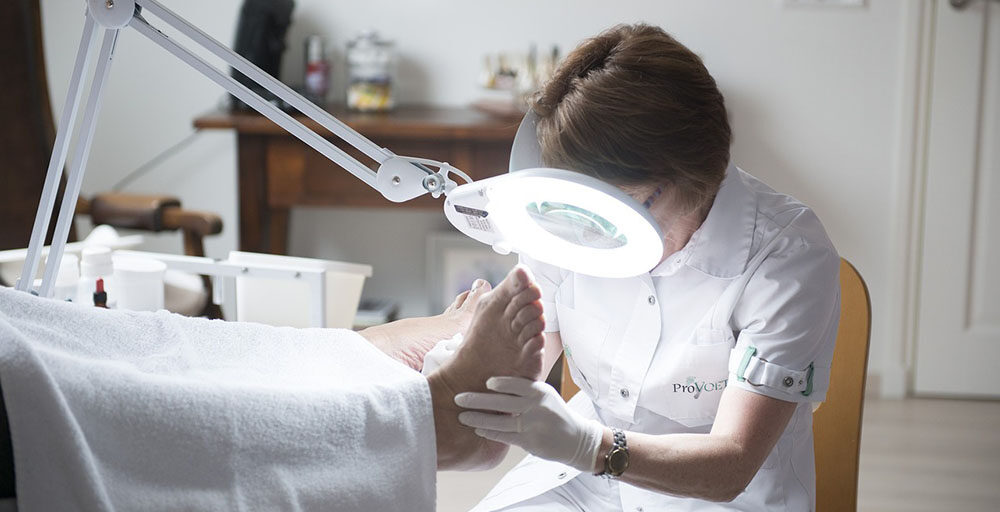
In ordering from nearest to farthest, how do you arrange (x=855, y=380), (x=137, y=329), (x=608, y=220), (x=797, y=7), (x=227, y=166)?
(x=608, y=220) < (x=137, y=329) < (x=855, y=380) < (x=797, y=7) < (x=227, y=166)

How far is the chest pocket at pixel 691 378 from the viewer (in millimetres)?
1158

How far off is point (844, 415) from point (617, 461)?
0.43 meters

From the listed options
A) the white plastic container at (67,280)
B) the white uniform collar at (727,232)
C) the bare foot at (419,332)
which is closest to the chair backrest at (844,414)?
the white uniform collar at (727,232)

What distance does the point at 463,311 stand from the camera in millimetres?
1275

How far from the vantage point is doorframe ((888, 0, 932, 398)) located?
2.81 m

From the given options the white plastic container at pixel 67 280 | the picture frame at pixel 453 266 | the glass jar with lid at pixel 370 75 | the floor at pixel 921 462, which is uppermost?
the glass jar with lid at pixel 370 75

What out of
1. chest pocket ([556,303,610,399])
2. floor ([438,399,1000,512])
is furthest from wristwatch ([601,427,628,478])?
floor ([438,399,1000,512])

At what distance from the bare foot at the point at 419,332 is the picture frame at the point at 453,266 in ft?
5.51

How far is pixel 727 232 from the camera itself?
115cm

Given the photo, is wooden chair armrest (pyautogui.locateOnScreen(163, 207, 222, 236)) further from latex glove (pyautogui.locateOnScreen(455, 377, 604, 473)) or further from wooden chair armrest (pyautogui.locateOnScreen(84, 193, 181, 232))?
latex glove (pyautogui.locateOnScreen(455, 377, 604, 473))

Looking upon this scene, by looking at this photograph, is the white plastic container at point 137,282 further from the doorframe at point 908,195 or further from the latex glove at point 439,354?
the doorframe at point 908,195

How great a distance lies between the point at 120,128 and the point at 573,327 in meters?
2.18

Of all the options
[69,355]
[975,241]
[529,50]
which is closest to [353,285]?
[69,355]

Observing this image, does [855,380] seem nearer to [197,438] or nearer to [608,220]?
[608,220]
